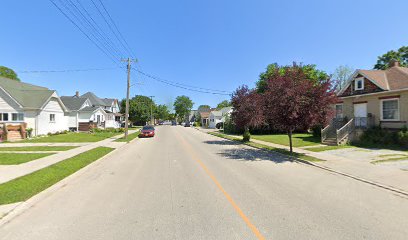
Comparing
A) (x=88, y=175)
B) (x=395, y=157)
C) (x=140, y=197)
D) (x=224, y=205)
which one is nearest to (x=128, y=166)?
(x=88, y=175)

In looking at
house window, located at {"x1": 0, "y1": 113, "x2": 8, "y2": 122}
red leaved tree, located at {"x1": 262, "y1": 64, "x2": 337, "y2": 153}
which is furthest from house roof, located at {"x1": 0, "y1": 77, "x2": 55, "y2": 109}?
red leaved tree, located at {"x1": 262, "y1": 64, "x2": 337, "y2": 153}

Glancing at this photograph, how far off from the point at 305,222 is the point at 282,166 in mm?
6932

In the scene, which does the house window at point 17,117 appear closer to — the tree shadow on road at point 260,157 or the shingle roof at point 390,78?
the tree shadow on road at point 260,157

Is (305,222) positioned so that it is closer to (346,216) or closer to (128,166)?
(346,216)

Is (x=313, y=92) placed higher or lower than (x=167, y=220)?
higher

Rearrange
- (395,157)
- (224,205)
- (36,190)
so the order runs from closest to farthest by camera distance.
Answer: (224,205), (36,190), (395,157)

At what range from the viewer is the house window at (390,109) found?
747 inches

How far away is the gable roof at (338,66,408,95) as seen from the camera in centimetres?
1932

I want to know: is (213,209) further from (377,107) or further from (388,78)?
(388,78)

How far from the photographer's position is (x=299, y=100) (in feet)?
45.5

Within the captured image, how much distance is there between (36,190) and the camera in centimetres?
Answer: 748

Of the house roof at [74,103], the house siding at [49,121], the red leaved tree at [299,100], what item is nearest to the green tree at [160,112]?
the house roof at [74,103]

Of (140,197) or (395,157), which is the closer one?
(140,197)

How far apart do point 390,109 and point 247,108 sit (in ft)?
37.2
